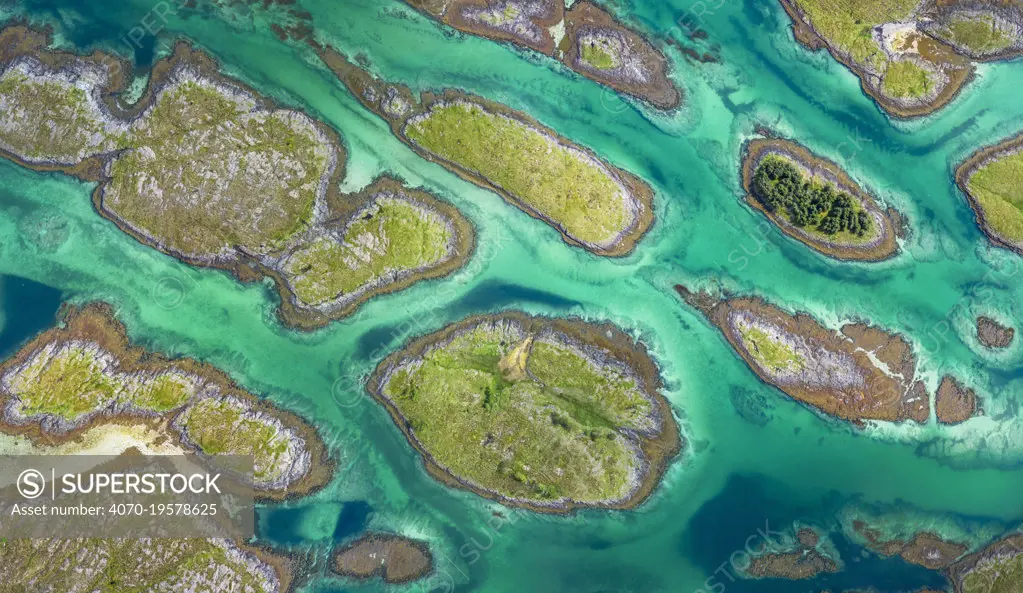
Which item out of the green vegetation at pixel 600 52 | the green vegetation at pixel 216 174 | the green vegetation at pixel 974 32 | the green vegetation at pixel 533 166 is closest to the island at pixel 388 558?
the green vegetation at pixel 216 174

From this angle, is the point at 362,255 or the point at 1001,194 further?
the point at 1001,194

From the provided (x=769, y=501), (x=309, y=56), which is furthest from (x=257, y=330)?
(x=769, y=501)

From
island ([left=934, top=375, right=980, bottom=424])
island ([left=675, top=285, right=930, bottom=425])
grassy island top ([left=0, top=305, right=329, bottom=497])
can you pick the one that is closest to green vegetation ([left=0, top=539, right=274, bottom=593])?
grassy island top ([left=0, top=305, right=329, bottom=497])

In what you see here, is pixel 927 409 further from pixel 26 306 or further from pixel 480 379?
pixel 26 306

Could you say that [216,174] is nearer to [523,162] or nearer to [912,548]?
[523,162]

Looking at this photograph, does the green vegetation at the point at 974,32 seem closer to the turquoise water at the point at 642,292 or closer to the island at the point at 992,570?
the turquoise water at the point at 642,292

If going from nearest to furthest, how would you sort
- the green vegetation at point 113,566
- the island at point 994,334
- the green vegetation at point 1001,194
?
the green vegetation at point 113,566, the island at point 994,334, the green vegetation at point 1001,194


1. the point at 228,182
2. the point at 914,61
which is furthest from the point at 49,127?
the point at 914,61

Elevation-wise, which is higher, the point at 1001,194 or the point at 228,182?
the point at 1001,194
